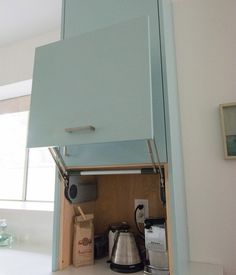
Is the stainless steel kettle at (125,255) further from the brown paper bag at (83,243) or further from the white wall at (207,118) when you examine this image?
the white wall at (207,118)

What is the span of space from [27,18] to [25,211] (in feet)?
5.09

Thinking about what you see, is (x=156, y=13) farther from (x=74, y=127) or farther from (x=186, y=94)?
(x=74, y=127)

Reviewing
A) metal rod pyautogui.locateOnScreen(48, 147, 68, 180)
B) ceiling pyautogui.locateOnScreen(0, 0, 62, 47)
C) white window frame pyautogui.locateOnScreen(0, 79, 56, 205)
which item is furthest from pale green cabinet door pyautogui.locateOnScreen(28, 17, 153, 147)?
white window frame pyautogui.locateOnScreen(0, 79, 56, 205)

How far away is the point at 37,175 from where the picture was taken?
2256 mm

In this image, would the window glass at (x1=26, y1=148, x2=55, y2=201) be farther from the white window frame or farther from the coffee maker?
the coffee maker

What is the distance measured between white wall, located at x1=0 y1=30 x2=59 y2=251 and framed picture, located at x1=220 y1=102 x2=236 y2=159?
1356 mm

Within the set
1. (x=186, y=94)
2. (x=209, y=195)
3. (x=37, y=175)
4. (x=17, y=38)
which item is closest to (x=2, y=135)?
(x=37, y=175)

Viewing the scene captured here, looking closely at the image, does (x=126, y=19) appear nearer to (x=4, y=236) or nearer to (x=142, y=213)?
(x=142, y=213)

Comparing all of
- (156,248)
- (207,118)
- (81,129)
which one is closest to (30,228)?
(156,248)

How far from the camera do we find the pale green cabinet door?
819 mm

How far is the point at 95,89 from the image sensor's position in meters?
0.90

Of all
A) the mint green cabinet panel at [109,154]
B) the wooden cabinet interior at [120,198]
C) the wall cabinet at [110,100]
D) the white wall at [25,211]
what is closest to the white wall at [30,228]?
the white wall at [25,211]

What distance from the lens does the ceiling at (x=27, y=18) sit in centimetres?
164

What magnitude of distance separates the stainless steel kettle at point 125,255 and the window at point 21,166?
1219mm
